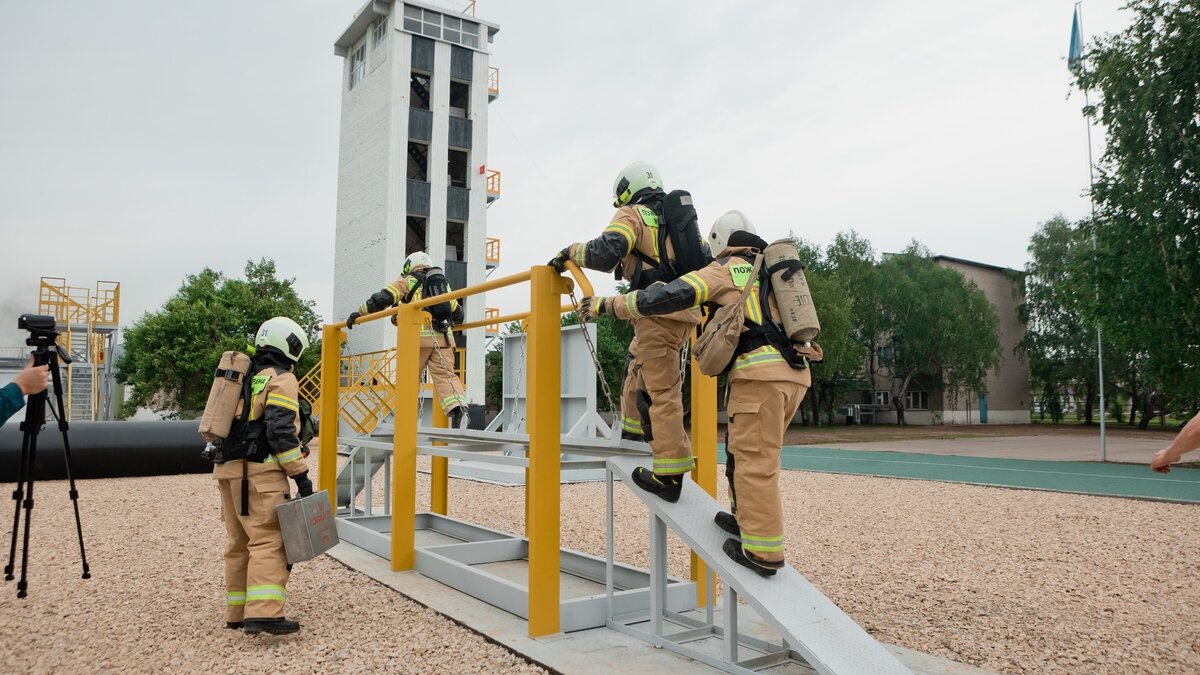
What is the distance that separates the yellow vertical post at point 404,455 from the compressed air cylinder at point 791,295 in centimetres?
343

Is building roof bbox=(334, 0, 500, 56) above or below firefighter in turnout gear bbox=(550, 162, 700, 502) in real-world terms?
above

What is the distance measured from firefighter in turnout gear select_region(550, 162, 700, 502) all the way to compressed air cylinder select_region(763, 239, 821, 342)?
1.92 ft

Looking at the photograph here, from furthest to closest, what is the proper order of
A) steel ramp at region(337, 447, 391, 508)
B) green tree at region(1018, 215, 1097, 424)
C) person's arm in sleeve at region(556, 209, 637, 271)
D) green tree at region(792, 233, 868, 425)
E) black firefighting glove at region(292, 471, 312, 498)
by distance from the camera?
green tree at region(1018, 215, 1097, 424), green tree at region(792, 233, 868, 425), steel ramp at region(337, 447, 391, 508), black firefighting glove at region(292, 471, 312, 498), person's arm in sleeve at region(556, 209, 637, 271)

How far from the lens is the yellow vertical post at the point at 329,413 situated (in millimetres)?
7332

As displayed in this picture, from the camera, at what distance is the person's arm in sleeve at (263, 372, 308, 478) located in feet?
14.2

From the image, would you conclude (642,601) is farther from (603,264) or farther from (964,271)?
(964,271)

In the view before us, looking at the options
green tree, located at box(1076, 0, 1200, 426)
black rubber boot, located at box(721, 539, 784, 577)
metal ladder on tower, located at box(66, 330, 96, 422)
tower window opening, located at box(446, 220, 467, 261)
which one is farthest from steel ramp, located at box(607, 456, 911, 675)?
tower window opening, located at box(446, 220, 467, 261)

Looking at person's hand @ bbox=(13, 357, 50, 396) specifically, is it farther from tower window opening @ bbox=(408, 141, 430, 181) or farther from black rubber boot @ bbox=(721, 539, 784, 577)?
tower window opening @ bbox=(408, 141, 430, 181)

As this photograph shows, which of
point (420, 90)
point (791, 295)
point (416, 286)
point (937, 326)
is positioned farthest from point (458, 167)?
point (791, 295)

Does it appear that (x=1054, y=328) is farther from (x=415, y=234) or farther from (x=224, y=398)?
(x=224, y=398)

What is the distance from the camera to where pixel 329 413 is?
7402 millimetres

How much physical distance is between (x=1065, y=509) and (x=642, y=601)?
7.04 m

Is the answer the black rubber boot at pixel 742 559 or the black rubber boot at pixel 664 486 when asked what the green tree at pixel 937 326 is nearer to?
the black rubber boot at pixel 664 486

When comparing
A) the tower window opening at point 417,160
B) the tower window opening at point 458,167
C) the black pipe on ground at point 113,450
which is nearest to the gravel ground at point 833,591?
the black pipe on ground at point 113,450
